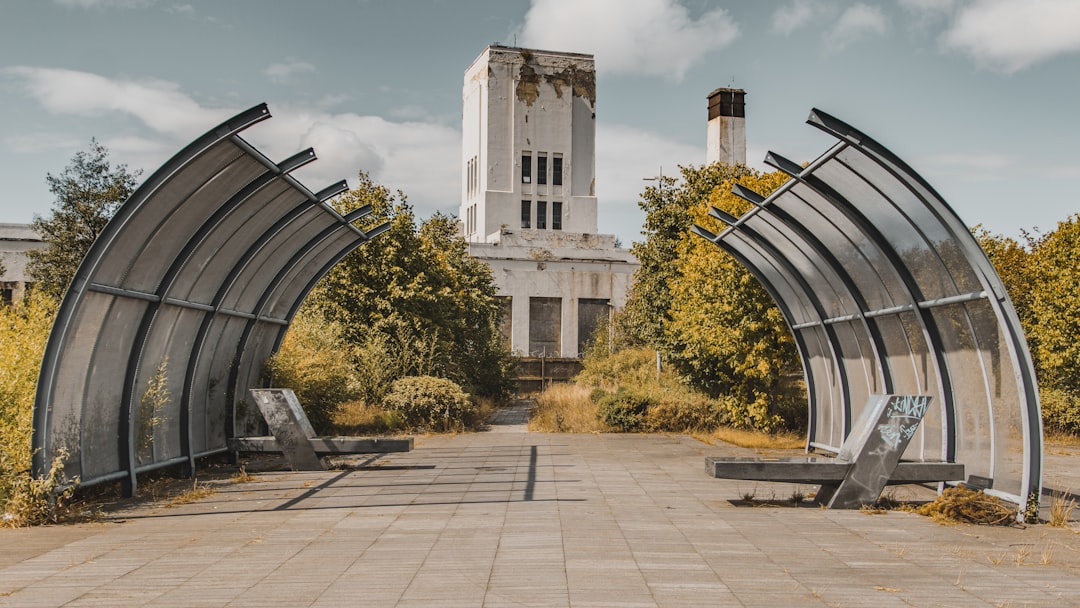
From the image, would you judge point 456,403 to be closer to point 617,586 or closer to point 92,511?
point 92,511

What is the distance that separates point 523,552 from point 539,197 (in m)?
48.3

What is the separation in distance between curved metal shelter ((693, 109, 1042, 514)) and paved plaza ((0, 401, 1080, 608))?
1100mm

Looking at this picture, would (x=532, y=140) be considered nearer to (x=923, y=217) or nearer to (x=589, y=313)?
(x=589, y=313)

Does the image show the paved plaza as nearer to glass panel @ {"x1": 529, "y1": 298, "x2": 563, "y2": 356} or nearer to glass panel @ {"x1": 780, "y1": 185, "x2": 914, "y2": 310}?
glass panel @ {"x1": 780, "y1": 185, "x2": 914, "y2": 310}

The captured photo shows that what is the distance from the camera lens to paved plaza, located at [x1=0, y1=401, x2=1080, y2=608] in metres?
6.60

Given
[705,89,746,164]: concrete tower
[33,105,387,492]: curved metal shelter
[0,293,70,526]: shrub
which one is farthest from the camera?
[705,89,746,164]: concrete tower

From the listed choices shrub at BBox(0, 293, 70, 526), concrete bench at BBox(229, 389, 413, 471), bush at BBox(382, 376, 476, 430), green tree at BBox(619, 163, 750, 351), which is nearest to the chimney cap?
green tree at BBox(619, 163, 750, 351)

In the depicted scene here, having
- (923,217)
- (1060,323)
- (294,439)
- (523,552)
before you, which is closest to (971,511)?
(923,217)

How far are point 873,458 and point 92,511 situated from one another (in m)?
8.28

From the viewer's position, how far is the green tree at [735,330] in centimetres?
2059

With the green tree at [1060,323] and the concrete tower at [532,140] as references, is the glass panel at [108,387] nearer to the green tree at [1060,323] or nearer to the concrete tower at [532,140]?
the green tree at [1060,323]

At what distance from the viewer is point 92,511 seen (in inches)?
402

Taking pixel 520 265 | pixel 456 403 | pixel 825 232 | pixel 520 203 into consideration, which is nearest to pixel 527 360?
pixel 520 265

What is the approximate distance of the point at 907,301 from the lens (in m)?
12.4
